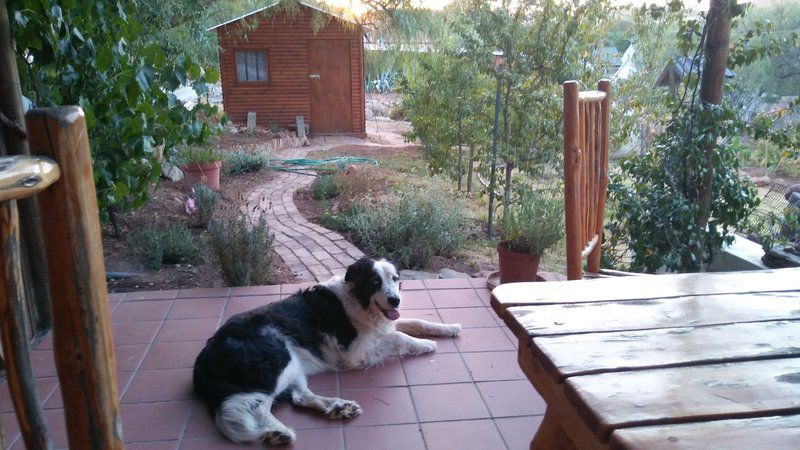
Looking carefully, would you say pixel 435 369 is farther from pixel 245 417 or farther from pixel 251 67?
pixel 251 67

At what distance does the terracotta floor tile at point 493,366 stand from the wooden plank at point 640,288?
1.25 metres

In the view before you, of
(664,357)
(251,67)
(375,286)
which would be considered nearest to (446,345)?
(375,286)

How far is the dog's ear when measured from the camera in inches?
120

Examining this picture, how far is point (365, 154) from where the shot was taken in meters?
12.0

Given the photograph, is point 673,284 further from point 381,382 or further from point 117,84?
point 117,84

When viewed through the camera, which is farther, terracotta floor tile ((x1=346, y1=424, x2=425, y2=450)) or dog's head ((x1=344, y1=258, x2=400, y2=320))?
dog's head ((x1=344, y1=258, x2=400, y2=320))

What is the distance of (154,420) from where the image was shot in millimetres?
2506

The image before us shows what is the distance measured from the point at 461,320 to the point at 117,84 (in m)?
2.32

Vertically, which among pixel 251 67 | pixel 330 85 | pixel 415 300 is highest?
pixel 251 67

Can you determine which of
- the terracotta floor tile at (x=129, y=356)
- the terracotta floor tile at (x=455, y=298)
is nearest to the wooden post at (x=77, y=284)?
the terracotta floor tile at (x=129, y=356)

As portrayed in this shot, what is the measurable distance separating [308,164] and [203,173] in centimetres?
286

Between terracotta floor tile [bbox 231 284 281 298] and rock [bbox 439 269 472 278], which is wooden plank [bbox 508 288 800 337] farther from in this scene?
rock [bbox 439 269 472 278]

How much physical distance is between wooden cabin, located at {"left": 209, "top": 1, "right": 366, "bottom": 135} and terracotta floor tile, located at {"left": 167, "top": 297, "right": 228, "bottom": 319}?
1112 cm

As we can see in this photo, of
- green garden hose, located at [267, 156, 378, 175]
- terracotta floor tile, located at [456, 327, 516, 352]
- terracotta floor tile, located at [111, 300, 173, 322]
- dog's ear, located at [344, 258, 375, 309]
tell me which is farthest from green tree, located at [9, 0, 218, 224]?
green garden hose, located at [267, 156, 378, 175]
